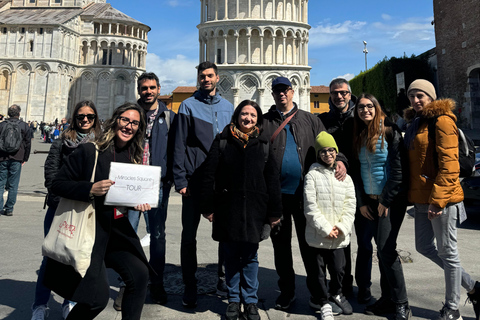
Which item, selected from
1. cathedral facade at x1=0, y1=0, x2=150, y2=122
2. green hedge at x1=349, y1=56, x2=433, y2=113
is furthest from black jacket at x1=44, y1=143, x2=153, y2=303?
cathedral facade at x1=0, y1=0, x2=150, y2=122

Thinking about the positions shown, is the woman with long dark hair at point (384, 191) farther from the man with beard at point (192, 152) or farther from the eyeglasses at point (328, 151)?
the man with beard at point (192, 152)

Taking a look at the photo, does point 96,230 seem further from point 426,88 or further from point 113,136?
point 426,88

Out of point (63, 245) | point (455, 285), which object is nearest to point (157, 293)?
point (63, 245)

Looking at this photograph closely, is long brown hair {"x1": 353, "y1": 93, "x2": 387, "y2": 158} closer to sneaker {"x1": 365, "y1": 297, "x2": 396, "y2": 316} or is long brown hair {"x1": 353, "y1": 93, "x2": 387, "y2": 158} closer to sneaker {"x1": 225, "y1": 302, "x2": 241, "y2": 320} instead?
sneaker {"x1": 365, "y1": 297, "x2": 396, "y2": 316}

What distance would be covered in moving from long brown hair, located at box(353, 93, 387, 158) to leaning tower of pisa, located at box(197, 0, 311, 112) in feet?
111

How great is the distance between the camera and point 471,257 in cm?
500

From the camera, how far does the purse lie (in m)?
2.35

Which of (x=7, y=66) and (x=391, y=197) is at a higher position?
(x=7, y=66)

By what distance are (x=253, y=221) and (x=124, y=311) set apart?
1257 millimetres

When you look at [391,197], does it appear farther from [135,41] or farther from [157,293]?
[135,41]

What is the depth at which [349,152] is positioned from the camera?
12.2 feet

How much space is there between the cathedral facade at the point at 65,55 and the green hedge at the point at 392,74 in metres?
37.0

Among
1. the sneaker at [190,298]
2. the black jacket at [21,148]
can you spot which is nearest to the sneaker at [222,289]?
the sneaker at [190,298]

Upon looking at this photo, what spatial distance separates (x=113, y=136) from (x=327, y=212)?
193 centimetres
